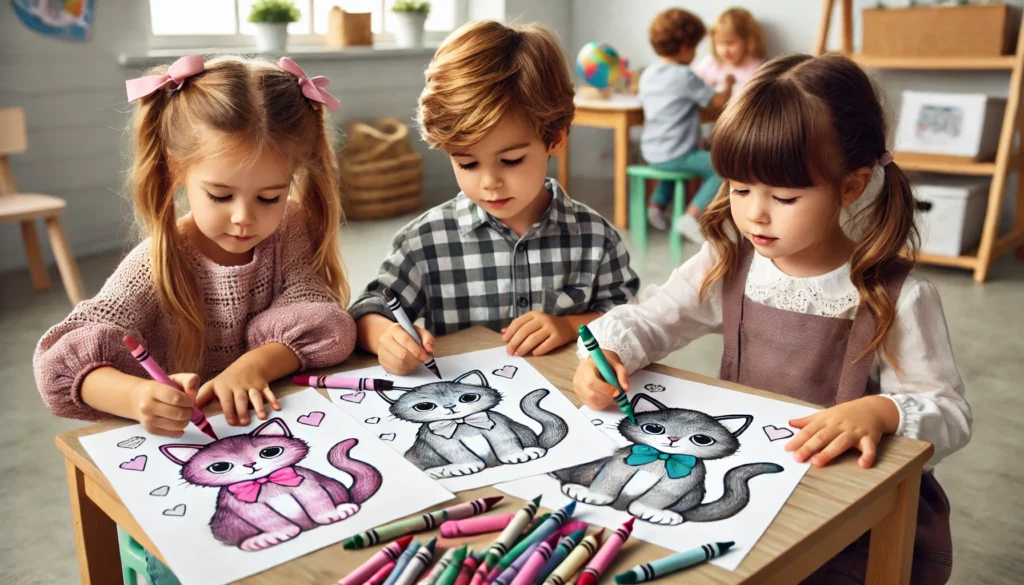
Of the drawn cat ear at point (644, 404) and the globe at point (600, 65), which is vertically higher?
the globe at point (600, 65)

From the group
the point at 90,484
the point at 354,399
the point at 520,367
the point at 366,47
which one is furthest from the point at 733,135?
the point at 366,47

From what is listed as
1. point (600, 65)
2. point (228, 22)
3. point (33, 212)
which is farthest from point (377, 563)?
point (228, 22)

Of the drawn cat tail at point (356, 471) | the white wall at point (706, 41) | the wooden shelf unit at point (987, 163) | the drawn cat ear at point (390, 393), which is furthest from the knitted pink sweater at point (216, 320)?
the white wall at point (706, 41)

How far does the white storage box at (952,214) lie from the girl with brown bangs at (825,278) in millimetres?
2646

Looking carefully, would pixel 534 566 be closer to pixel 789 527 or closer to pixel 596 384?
pixel 789 527

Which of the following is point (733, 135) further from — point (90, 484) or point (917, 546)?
point (90, 484)

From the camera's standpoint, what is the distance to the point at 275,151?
121cm

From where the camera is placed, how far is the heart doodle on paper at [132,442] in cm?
96

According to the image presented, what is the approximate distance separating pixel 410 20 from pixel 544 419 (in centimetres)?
455

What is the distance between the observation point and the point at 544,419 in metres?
1.04

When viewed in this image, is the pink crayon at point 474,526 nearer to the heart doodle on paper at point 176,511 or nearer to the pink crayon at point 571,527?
the pink crayon at point 571,527

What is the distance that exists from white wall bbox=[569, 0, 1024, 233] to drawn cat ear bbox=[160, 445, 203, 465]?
383 centimetres

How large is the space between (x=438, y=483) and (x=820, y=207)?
58 centimetres

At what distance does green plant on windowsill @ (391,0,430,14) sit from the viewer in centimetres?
518
